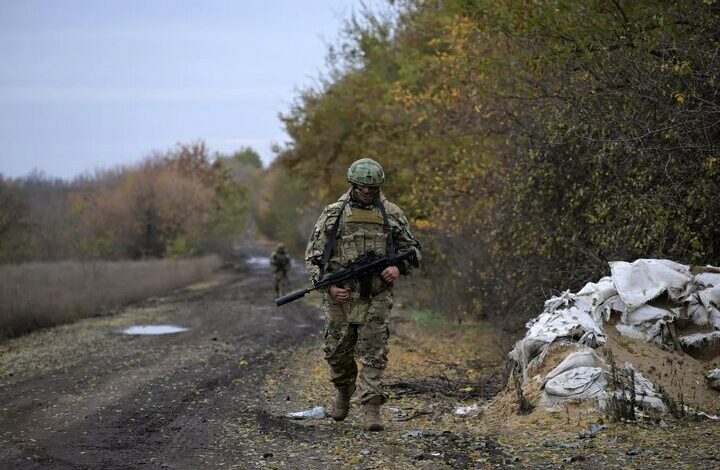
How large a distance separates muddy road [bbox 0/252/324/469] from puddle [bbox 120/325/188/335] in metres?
0.33

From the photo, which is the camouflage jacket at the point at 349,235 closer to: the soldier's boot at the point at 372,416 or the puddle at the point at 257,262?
the soldier's boot at the point at 372,416

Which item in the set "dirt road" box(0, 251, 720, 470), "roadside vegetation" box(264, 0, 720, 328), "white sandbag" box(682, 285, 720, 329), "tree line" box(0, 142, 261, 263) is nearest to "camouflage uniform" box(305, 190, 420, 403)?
"dirt road" box(0, 251, 720, 470)

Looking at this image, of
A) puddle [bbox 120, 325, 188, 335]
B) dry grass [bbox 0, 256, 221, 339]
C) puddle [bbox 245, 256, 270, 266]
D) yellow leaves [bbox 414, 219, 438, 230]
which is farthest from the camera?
puddle [bbox 245, 256, 270, 266]

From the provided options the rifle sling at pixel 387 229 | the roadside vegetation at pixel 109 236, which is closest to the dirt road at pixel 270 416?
the rifle sling at pixel 387 229

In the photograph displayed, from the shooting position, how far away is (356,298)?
7559mm

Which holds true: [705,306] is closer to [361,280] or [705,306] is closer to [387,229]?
[387,229]

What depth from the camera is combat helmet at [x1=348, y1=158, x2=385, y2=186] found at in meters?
7.48

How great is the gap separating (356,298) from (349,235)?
0.58m

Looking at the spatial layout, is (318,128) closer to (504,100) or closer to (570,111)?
(504,100)

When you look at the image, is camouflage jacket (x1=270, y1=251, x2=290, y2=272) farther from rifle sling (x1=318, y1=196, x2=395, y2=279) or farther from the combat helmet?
the combat helmet

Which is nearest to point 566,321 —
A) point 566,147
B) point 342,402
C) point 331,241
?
point 342,402

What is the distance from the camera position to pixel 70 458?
6461 millimetres

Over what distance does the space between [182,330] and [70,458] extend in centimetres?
1109

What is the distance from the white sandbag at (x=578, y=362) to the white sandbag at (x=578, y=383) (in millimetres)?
44
